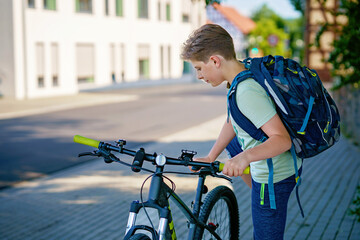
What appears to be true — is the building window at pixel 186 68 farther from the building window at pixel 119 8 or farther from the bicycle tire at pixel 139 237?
the bicycle tire at pixel 139 237

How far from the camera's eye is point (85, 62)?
31188mm

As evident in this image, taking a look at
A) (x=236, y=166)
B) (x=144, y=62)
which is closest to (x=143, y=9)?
(x=144, y=62)

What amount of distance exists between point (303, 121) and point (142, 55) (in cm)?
3570

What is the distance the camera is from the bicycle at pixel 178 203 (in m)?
2.51

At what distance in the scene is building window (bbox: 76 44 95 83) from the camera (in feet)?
99.8

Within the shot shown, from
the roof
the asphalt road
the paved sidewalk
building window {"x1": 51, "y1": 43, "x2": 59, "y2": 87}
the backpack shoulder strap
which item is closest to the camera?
the backpack shoulder strap

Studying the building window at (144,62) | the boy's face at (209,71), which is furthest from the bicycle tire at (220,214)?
the building window at (144,62)

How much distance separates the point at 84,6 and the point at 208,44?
29.5m

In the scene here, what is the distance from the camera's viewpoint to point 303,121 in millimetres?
2541

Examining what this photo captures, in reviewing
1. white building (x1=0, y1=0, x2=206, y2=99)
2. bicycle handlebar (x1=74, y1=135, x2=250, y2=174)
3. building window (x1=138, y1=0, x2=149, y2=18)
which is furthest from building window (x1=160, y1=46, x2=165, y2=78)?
bicycle handlebar (x1=74, y1=135, x2=250, y2=174)

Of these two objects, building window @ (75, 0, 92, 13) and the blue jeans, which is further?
building window @ (75, 0, 92, 13)

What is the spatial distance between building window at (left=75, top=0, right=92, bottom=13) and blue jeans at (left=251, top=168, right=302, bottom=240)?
28.5 meters

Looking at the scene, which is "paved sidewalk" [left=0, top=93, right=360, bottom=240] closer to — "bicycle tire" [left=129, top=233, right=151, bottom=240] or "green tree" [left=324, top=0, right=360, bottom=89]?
"green tree" [left=324, top=0, right=360, bottom=89]

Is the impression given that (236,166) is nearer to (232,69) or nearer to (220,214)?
(232,69)
